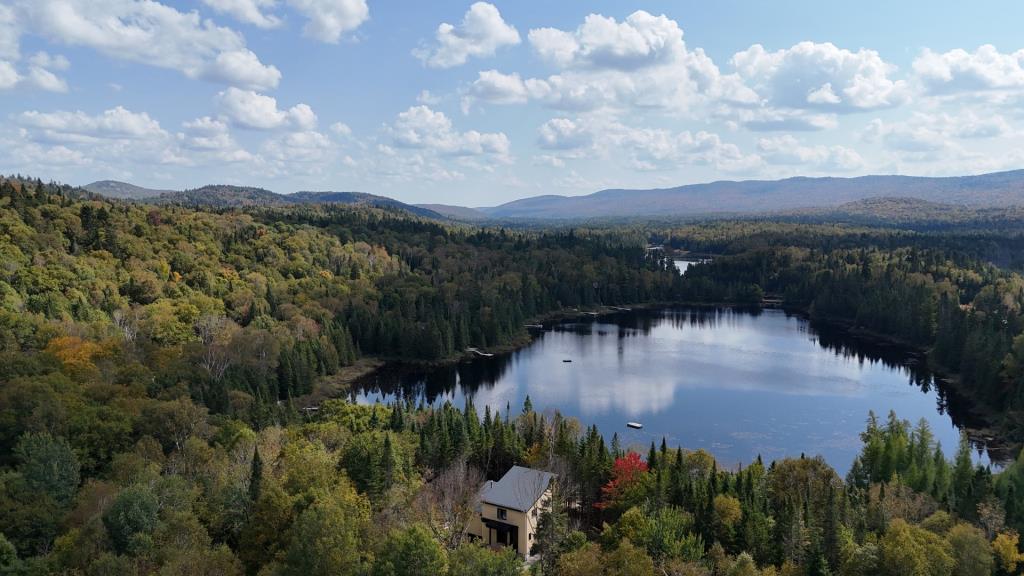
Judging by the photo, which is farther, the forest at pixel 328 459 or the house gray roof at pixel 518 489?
the house gray roof at pixel 518 489

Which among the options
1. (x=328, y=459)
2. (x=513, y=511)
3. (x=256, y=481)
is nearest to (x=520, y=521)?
(x=513, y=511)

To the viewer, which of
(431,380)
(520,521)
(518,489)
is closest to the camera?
(520,521)

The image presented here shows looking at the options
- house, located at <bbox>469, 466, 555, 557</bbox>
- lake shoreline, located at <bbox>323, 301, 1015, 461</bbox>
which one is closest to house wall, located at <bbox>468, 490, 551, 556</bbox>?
house, located at <bbox>469, 466, 555, 557</bbox>

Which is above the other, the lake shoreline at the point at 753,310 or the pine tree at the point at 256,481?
the pine tree at the point at 256,481

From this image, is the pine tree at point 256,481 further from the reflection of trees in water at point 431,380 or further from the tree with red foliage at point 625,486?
the reflection of trees in water at point 431,380

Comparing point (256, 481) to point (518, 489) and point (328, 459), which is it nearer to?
point (328, 459)

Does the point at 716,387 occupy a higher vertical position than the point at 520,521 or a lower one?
lower

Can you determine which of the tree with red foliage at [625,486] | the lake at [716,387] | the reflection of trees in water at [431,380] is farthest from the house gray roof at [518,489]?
the reflection of trees in water at [431,380]

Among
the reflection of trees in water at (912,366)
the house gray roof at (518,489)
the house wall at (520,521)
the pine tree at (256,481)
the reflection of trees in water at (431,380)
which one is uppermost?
the pine tree at (256,481)
